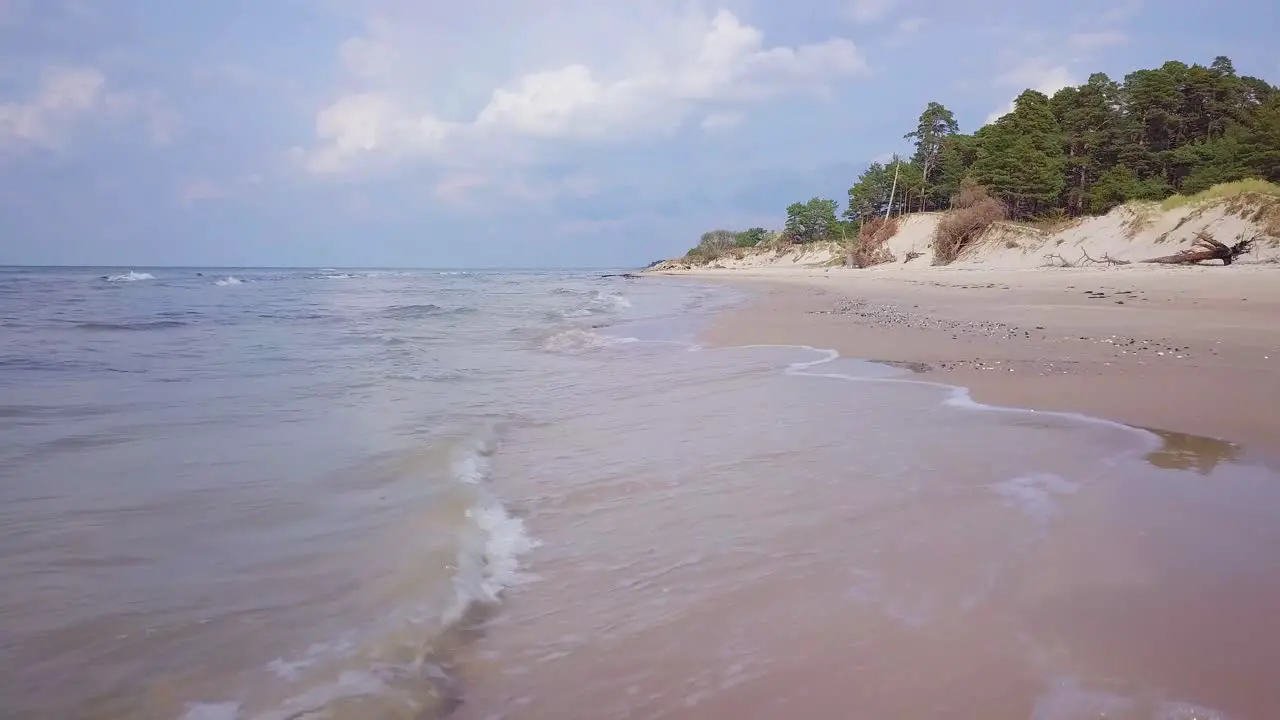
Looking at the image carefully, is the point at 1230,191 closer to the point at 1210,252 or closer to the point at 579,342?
the point at 1210,252

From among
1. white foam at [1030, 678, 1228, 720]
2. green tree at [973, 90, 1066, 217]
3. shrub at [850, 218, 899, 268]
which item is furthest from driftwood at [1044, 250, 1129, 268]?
white foam at [1030, 678, 1228, 720]

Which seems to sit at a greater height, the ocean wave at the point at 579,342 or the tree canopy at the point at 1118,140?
the tree canopy at the point at 1118,140

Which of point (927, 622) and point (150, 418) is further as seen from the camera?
point (150, 418)

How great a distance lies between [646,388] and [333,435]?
Answer: 2794 millimetres

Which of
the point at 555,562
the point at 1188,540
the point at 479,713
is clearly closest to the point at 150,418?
the point at 555,562

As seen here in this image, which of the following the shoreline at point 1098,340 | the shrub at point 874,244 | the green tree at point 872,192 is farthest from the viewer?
the green tree at point 872,192

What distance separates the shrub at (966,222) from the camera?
31594 mm

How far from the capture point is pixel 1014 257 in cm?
2756

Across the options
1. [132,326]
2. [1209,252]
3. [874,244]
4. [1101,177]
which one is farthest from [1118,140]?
[132,326]

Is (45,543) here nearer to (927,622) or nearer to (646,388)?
(927,622)

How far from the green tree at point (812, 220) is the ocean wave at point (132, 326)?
191ft

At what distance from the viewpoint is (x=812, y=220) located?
6725 centimetres

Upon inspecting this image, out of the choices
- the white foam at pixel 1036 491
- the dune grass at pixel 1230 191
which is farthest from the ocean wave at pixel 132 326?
the dune grass at pixel 1230 191

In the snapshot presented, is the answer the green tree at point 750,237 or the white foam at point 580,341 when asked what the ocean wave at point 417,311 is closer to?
the white foam at point 580,341
